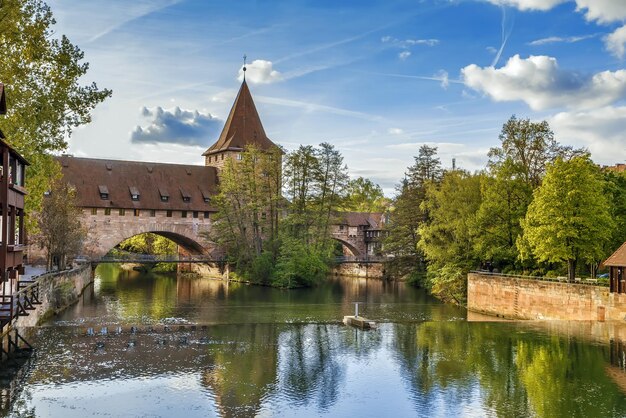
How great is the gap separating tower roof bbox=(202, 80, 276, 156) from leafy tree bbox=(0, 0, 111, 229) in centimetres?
3856

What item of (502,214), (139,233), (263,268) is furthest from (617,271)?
(139,233)

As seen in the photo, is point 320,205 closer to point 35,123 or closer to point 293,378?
point 35,123

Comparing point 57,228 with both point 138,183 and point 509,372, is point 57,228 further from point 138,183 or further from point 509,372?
point 509,372

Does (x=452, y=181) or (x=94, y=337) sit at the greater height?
(x=452, y=181)

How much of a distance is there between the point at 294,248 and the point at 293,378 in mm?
32524

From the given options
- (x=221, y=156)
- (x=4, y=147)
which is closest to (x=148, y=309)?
(x=4, y=147)

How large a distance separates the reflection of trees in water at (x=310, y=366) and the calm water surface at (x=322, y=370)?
39 millimetres

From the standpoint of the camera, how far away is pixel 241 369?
1780cm

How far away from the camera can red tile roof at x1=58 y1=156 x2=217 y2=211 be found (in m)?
54.6

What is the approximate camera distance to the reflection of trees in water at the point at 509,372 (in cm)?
1498

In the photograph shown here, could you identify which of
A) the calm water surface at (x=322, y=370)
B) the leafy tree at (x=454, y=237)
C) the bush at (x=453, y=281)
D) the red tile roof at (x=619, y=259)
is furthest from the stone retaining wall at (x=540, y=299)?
the leafy tree at (x=454, y=237)

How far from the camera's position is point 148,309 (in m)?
33.9

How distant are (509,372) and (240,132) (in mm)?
46573

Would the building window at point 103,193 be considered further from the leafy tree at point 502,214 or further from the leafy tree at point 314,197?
the leafy tree at point 502,214
